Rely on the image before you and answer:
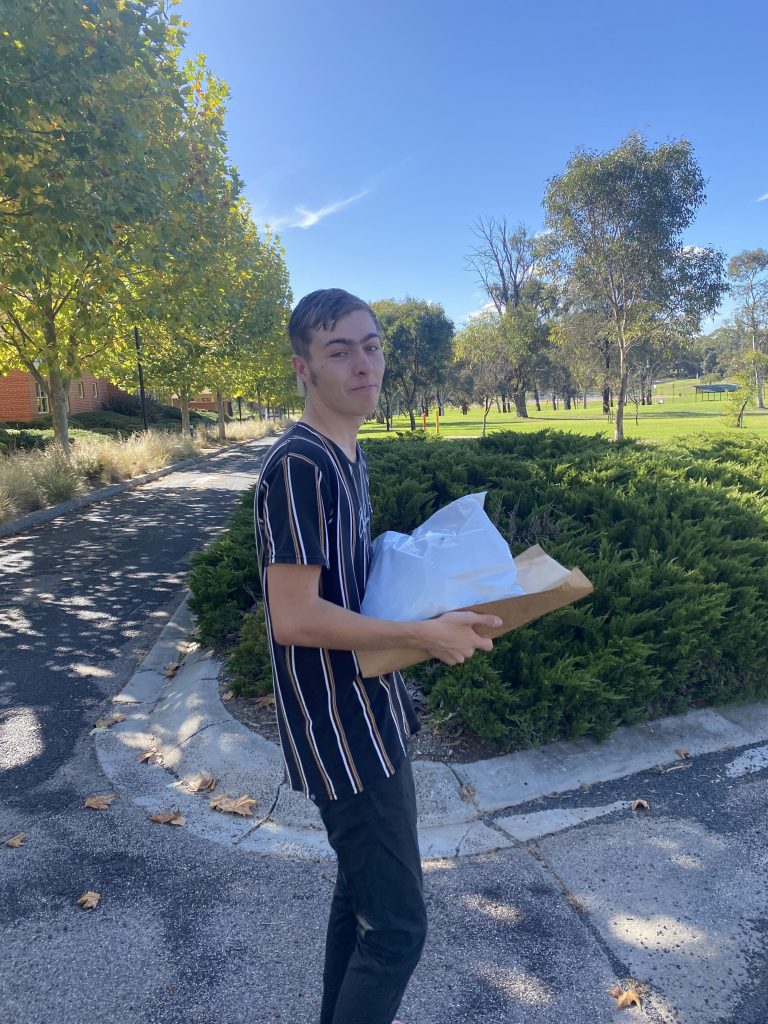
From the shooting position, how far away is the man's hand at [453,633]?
137 centimetres

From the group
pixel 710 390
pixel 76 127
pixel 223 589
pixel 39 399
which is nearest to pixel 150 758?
pixel 223 589

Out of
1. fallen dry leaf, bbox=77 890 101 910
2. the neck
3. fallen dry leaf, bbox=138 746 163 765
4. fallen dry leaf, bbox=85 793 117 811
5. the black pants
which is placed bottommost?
fallen dry leaf, bbox=138 746 163 765

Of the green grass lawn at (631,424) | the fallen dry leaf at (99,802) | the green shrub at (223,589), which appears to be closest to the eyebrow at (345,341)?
the fallen dry leaf at (99,802)

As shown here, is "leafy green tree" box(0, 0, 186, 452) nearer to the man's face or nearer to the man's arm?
the man's face

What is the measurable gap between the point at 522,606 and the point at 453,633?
0.17 m

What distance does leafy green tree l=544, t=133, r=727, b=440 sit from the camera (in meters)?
22.0

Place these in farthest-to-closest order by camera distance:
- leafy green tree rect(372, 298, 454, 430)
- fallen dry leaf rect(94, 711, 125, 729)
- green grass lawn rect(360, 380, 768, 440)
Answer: leafy green tree rect(372, 298, 454, 430) → green grass lawn rect(360, 380, 768, 440) → fallen dry leaf rect(94, 711, 125, 729)

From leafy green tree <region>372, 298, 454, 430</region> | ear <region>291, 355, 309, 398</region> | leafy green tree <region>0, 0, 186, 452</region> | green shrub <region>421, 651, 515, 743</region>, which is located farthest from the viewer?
leafy green tree <region>372, 298, 454, 430</region>

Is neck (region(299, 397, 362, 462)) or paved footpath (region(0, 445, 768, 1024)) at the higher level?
neck (region(299, 397, 362, 462))

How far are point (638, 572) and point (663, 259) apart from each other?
74.5 feet

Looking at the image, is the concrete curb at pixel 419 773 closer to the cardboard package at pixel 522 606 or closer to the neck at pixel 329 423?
the cardboard package at pixel 522 606

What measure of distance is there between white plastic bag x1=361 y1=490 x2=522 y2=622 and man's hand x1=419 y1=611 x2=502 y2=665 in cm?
3

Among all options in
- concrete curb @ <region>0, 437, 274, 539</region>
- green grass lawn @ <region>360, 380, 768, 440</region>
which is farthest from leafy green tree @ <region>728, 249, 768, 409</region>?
concrete curb @ <region>0, 437, 274, 539</region>

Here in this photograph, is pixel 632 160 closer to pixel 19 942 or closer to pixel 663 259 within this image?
pixel 663 259
